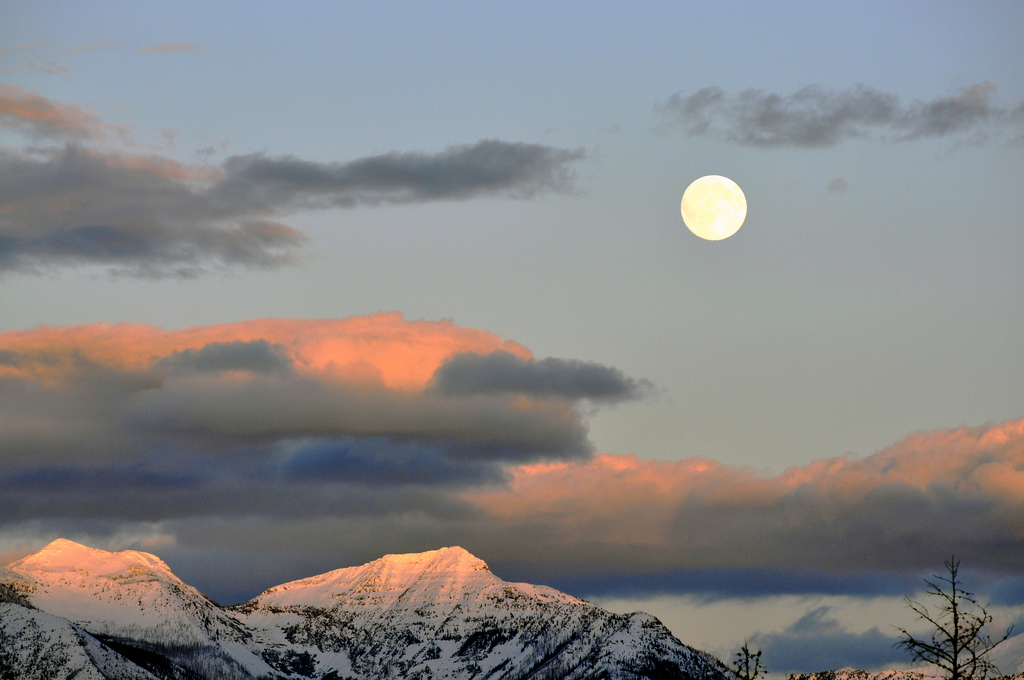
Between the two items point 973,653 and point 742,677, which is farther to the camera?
point 742,677

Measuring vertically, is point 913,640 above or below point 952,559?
below

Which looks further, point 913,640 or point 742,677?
point 742,677

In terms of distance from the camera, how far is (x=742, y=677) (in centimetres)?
10294

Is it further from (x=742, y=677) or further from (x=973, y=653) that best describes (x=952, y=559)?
(x=742, y=677)

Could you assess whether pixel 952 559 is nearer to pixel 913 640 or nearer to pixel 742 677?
pixel 913 640

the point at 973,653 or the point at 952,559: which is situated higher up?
the point at 952,559

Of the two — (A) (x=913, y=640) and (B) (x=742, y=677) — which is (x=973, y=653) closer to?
(A) (x=913, y=640)

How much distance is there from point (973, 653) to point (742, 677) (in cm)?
3821

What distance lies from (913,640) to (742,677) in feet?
128

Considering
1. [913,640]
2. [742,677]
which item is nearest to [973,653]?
[913,640]

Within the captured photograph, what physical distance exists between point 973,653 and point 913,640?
136 inches

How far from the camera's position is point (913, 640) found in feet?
216

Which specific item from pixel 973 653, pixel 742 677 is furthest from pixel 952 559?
pixel 742 677
